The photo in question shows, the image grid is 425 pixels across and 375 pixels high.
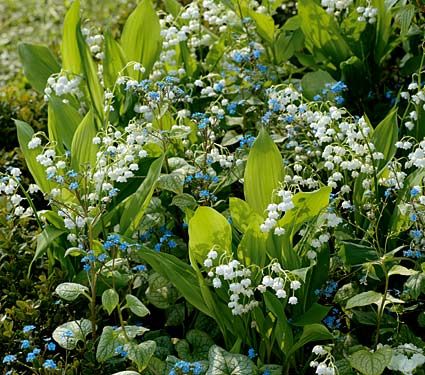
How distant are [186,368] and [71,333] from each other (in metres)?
0.54

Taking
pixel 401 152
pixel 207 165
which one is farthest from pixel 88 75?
pixel 401 152

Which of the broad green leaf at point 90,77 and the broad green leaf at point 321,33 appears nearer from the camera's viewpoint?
the broad green leaf at point 90,77

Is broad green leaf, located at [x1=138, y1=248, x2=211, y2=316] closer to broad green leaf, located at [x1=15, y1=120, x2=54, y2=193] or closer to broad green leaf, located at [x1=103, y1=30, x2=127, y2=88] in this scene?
broad green leaf, located at [x1=15, y1=120, x2=54, y2=193]

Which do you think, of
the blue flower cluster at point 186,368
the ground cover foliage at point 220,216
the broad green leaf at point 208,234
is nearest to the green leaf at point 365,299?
the ground cover foliage at point 220,216

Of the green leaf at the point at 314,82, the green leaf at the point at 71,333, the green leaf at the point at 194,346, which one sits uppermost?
the green leaf at the point at 314,82

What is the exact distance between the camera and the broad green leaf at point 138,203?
3.21 metres

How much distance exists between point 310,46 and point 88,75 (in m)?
1.13

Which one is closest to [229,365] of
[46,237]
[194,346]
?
[194,346]

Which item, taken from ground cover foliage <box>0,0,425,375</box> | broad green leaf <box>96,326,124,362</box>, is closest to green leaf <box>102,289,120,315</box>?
ground cover foliage <box>0,0,425,375</box>

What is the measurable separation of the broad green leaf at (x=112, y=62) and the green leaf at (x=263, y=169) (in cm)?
109

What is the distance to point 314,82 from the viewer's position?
3.93m

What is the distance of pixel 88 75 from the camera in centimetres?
390

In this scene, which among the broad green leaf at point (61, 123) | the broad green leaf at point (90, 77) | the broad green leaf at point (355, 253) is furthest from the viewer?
the broad green leaf at point (90, 77)

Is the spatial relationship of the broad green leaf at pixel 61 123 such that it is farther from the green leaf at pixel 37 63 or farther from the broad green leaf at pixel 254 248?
the broad green leaf at pixel 254 248
